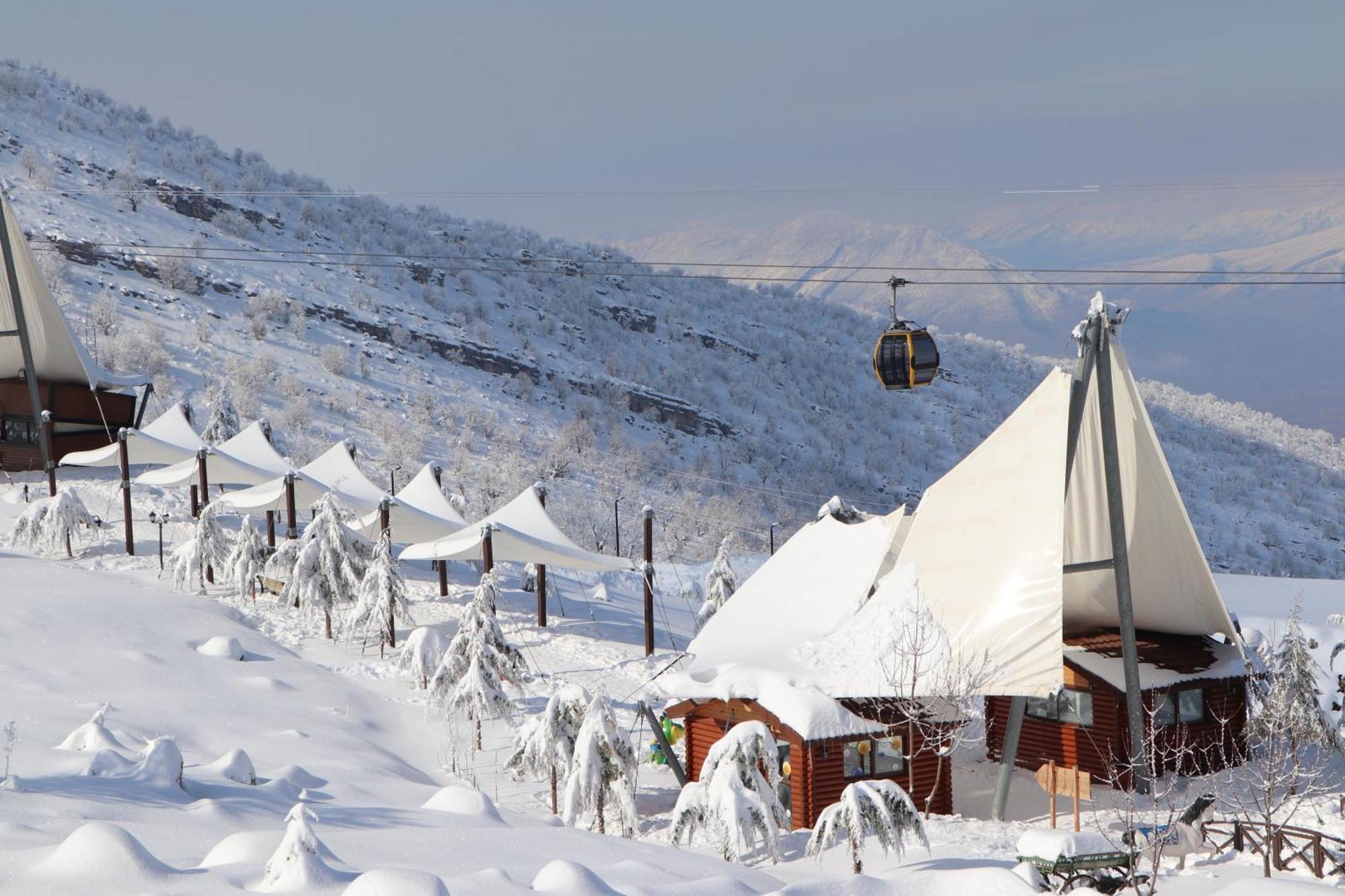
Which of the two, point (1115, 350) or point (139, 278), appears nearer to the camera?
point (1115, 350)

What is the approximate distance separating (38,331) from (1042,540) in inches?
1238

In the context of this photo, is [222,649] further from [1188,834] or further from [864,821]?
[1188,834]

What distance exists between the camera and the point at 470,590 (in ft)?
114

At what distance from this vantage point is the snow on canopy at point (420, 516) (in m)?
32.5

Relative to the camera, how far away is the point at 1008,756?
68.1 ft

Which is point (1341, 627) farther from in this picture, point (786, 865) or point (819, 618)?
point (786, 865)

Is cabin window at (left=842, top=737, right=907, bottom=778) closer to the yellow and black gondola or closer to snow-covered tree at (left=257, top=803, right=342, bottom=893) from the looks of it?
the yellow and black gondola

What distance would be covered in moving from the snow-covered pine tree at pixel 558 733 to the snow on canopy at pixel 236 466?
1660cm

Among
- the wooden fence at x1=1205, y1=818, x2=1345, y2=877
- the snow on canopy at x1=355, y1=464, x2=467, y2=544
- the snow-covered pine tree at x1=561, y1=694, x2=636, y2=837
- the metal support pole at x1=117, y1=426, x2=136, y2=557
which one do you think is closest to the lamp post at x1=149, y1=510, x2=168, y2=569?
the metal support pole at x1=117, y1=426, x2=136, y2=557

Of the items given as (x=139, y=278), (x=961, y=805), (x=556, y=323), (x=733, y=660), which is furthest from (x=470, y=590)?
(x=556, y=323)

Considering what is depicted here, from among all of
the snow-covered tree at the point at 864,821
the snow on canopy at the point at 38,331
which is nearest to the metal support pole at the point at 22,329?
the snow on canopy at the point at 38,331

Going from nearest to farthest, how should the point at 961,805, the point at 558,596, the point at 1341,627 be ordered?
the point at 961,805
the point at 1341,627
the point at 558,596

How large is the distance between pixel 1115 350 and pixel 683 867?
482 inches

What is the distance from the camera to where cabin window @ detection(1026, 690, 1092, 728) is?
24.2m
